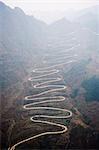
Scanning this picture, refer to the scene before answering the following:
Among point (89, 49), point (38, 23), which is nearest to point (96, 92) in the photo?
point (89, 49)

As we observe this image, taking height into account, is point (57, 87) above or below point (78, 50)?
below

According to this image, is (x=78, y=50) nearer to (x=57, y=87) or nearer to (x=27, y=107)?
(x=57, y=87)

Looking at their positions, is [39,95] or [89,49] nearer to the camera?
[39,95]

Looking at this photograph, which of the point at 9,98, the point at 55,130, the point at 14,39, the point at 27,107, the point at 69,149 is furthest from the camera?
the point at 14,39

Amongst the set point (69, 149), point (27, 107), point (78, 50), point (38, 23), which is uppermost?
point (38, 23)

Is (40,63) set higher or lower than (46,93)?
higher

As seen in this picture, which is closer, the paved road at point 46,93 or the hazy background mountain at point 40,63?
the hazy background mountain at point 40,63

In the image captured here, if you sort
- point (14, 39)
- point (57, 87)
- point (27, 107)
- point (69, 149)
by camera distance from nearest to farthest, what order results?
point (69, 149) → point (27, 107) → point (57, 87) → point (14, 39)

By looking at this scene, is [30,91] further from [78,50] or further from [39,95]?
[78,50]

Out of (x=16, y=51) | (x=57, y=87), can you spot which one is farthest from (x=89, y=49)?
(x=57, y=87)

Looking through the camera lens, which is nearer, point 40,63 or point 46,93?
point 46,93

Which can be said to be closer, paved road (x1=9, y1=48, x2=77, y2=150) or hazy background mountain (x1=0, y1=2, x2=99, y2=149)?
hazy background mountain (x1=0, y1=2, x2=99, y2=149)
